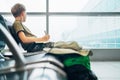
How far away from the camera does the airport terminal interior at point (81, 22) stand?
490cm

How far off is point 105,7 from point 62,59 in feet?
13.7

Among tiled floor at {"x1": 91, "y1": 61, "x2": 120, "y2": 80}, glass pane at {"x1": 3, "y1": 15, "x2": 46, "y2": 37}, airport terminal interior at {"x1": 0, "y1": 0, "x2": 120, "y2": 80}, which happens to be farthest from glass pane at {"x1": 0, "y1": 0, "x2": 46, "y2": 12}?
tiled floor at {"x1": 91, "y1": 61, "x2": 120, "y2": 80}

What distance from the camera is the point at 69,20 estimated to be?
505cm

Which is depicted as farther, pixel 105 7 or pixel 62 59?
pixel 105 7

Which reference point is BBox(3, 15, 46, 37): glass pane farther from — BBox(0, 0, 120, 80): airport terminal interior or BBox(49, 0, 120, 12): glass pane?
BBox(49, 0, 120, 12): glass pane

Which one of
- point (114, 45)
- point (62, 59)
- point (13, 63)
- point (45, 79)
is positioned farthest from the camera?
point (114, 45)

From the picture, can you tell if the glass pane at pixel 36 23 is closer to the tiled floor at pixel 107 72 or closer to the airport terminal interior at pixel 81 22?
the airport terminal interior at pixel 81 22

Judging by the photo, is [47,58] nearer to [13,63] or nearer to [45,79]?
[13,63]

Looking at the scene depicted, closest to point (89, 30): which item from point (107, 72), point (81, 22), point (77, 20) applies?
point (81, 22)

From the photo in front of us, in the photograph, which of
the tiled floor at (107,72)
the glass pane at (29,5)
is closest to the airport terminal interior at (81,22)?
→ the glass pane at (29,5)

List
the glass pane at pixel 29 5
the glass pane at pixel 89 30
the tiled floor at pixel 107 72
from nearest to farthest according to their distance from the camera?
1. the tiled floor at pixel 107 72
2. the glass pane at pixel 29 5
3. the glass pane at pixel 89 30

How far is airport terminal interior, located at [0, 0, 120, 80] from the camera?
16.1 ft

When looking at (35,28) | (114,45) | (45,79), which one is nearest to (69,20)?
A: (35,28)

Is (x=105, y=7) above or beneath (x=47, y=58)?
above
